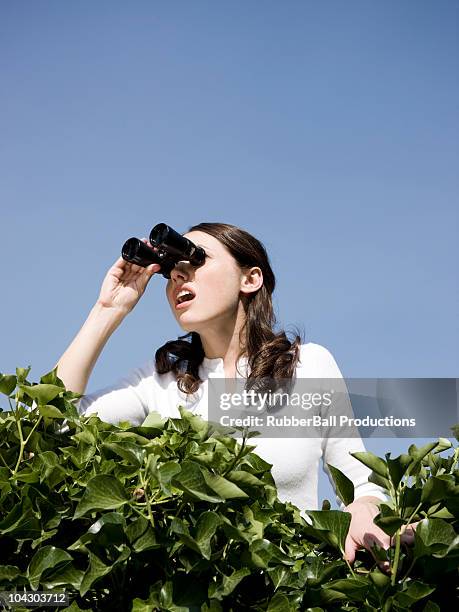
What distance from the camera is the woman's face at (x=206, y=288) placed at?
2691 millimetres

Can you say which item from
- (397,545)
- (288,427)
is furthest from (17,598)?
(288,427)

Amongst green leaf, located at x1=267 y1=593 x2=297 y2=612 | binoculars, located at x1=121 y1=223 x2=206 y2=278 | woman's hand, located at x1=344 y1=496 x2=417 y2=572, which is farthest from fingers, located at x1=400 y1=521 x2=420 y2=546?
binoculars, located at x1=121 y1=223 x2=206 y2=278

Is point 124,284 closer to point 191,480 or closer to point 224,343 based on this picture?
point 224,343

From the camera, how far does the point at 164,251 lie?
270 cm

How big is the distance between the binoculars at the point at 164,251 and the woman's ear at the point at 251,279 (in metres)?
0.23

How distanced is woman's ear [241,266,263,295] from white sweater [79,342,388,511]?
302 mm

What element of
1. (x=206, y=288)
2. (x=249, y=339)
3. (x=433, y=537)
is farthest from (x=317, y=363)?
(x=433, y=537)

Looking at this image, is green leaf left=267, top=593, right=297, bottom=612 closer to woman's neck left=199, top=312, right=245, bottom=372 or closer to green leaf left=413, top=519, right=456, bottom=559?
green leaf left=413, top=519, right=456, bottom=559

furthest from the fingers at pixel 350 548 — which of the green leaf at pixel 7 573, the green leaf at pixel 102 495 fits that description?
the green leaf at pixel 7 573

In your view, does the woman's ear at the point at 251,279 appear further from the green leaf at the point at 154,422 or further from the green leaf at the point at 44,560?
the green leaf at the point at 44,560

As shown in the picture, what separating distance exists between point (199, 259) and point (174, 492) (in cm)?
179

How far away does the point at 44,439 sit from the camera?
1196 millimetres

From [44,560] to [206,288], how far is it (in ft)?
5.94

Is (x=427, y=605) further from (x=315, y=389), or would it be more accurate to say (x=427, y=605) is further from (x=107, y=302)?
(x=107, y=302)
